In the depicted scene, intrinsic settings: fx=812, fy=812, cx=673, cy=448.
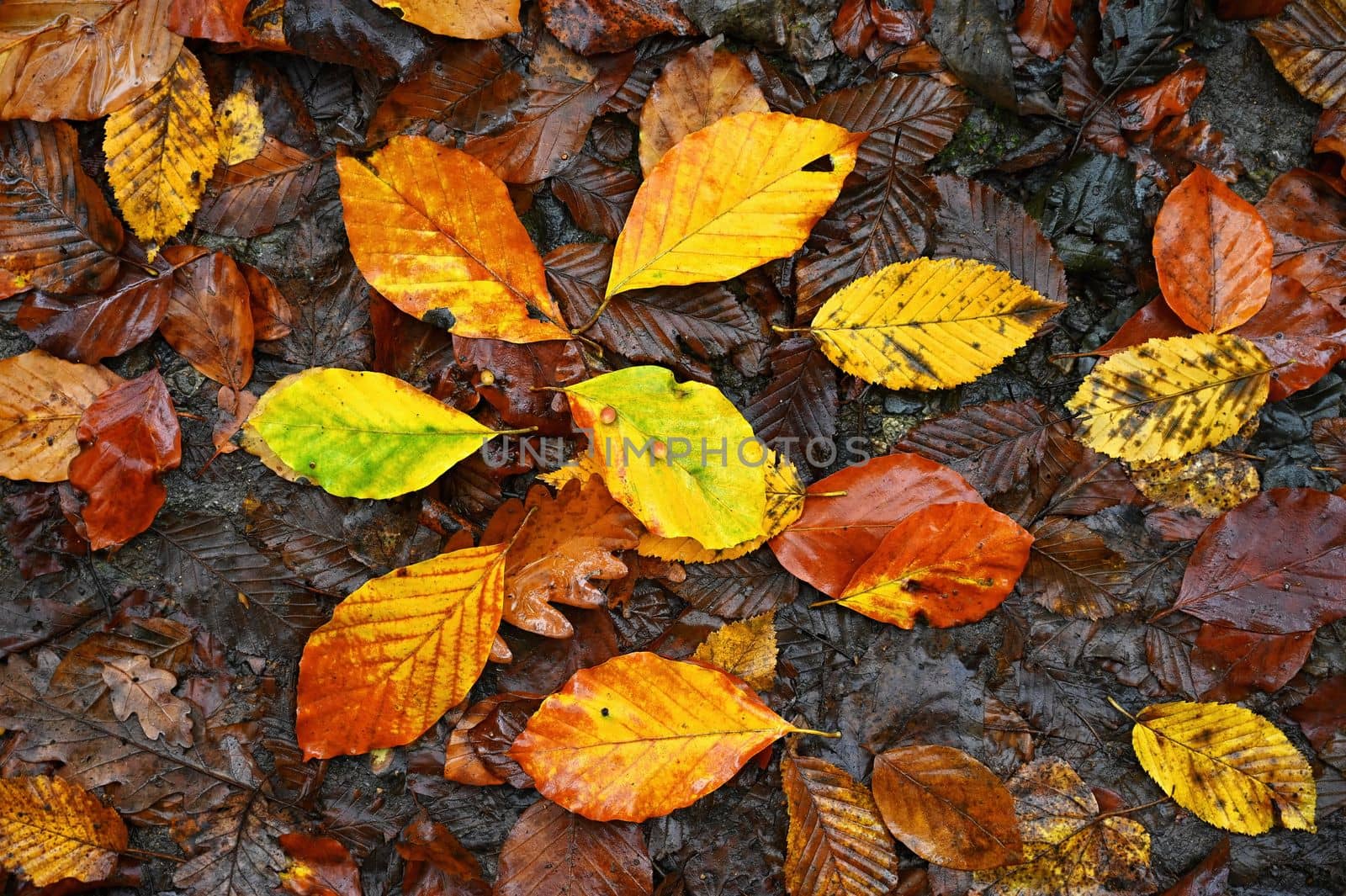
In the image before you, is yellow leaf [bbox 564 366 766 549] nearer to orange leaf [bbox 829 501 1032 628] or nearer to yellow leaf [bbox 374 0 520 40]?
orange leaf [bbox 829 501 1032 628]

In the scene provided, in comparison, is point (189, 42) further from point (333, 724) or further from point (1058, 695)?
point (1058, 695)

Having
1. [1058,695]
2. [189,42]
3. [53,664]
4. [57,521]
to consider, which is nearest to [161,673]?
[53,664]

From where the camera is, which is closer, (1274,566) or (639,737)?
(639,737)

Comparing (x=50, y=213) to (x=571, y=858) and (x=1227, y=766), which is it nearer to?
(x=571, y=858)

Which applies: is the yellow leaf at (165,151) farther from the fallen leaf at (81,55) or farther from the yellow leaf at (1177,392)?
the yellow leaf at (1177,392)

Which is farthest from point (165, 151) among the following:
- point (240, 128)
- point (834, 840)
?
point (834, 840)

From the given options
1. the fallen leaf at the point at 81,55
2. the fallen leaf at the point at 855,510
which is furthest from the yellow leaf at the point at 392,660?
the fallen leaf at the point at 81,55
